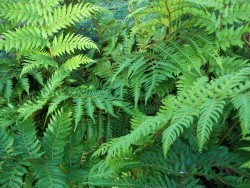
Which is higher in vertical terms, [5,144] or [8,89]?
[8,89]

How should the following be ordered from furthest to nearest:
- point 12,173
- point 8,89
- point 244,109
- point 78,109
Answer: point 8,89 → point 78,109 → point 12,173 → point 244,109

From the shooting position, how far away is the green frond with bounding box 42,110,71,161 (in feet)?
6.70

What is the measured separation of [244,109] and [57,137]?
47.3 inches

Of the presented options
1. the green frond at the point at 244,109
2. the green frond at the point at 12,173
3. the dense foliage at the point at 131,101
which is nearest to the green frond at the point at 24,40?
the dense foliage at the point at 131,101

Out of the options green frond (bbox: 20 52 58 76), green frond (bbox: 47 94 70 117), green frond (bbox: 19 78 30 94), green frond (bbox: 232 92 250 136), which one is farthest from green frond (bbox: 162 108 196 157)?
green frond (bbox: 19 78 30 94)

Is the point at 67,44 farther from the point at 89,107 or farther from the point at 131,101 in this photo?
the point at 131,101

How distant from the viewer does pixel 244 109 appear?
153 centimetres

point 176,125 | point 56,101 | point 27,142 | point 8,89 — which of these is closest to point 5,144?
point 27,142

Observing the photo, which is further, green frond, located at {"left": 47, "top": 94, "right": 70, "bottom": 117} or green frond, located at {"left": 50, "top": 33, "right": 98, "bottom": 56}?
green frond, located at {"left": 50, "top": 33, "right": 98, "bottom": 56}

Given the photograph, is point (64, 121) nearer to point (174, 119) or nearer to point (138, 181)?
point (138, 181)

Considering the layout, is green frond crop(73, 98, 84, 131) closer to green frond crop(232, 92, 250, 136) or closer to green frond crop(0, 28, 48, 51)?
green frond crop(0, 28, 48, 51)

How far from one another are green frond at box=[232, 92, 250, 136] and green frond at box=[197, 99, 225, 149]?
0.08 meters

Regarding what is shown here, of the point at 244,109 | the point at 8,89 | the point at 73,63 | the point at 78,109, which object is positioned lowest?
the point at 244,109

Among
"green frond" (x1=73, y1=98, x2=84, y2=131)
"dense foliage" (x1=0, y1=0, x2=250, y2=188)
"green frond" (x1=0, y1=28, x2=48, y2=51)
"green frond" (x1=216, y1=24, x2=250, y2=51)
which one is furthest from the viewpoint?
"green frond" (x1=0, y1=28, x2=48, y2=51)
